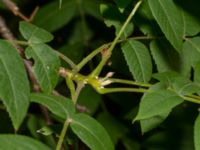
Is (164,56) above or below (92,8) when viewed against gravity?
above

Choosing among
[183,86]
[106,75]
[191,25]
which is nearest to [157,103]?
[183,86]

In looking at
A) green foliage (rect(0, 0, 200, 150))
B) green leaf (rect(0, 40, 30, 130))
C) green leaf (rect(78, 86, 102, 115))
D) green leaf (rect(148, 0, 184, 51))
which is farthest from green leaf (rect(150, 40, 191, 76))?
green leaf (rect(78, 86, 102, 115))

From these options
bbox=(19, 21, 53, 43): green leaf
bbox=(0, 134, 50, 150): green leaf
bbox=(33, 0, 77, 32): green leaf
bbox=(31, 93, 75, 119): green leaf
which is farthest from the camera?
bbox=(33, 0, 77, 32): green leaf

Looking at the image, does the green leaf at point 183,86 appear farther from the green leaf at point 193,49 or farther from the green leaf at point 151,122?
the green leaf at point 193,49

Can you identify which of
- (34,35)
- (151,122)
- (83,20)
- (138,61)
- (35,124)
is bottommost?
(35,124)

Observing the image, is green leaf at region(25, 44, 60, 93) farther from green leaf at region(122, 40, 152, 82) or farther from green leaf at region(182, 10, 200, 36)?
green leaf at region(182, 10, 200, 36)

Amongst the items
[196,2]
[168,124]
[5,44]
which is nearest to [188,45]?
[196,2]

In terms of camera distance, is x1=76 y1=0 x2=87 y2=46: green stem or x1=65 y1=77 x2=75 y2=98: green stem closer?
x1=65 y1=77 x2=75 y2=98: green stem

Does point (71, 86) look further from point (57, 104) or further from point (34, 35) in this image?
point (34, 35)

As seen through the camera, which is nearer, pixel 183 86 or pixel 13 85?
pixel 13 85
